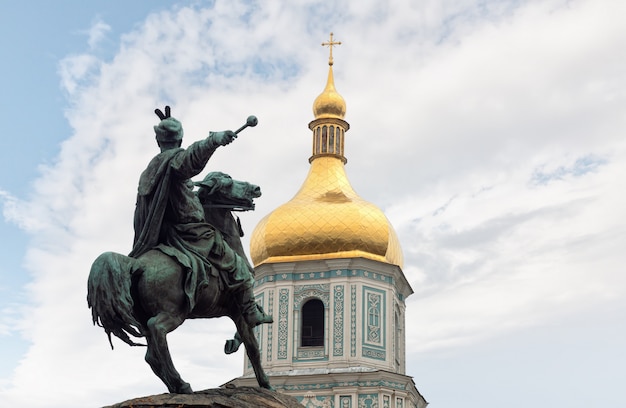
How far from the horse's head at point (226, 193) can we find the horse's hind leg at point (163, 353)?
1.36m

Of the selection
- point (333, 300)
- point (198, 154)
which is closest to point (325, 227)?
point (333, 300)

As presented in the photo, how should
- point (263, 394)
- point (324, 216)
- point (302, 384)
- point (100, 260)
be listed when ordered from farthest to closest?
point (324, 216) → point (302, 384) → point (263, 394) → point (100, 260)

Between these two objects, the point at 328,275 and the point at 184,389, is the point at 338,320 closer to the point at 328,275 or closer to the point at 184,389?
the point at 328,275

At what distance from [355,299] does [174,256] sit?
28.5 meters

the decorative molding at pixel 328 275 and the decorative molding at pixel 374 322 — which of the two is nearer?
the decorative molding at pixel 374 322

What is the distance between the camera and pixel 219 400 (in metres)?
8.61

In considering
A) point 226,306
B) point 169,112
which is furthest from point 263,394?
point 169,112

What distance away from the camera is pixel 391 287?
38094 mm

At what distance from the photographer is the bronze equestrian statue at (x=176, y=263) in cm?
873

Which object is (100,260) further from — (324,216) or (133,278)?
(324,216)

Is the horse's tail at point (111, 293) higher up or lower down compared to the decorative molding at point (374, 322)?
lower down

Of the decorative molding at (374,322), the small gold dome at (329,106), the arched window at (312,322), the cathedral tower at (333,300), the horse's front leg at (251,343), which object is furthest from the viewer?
the small gold dome at (329,106)

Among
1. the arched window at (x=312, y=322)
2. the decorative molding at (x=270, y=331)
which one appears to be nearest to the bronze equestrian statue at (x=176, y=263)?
the decorative molding at (x=270, y=331)

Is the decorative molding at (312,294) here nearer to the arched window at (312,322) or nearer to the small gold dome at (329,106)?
the arched window at (312,322)
